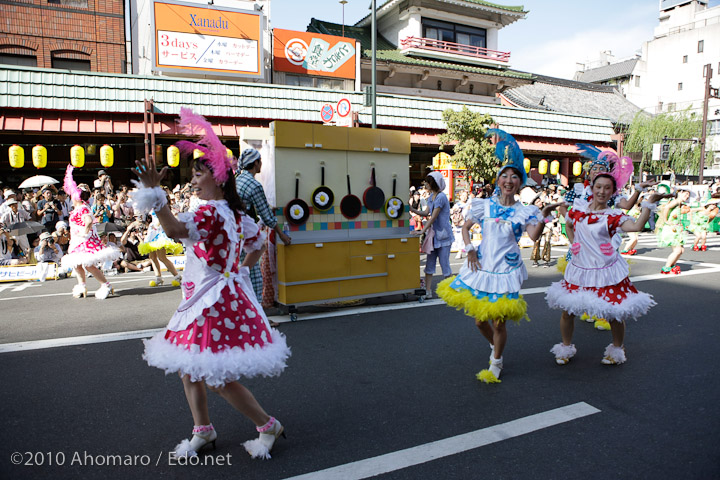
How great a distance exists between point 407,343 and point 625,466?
2.69 metres

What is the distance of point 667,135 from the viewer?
1403 inches

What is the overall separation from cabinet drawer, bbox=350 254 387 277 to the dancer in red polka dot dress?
269cm

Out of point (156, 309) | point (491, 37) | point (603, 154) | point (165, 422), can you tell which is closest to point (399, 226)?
point (603, 154)

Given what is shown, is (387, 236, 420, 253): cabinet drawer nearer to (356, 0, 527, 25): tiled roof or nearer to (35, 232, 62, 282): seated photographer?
(35, 232, 62, 282): seated photographer

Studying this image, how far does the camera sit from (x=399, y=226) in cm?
723

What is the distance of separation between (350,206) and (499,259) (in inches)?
114

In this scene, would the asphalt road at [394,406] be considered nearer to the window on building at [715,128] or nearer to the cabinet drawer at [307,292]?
the cabinet drawer at [307,292]

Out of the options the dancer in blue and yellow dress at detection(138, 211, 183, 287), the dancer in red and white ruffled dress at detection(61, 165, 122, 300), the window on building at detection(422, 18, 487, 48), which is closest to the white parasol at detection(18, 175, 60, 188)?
the dancer in blue and yellow dress at detection(138, 211, 183, 287)

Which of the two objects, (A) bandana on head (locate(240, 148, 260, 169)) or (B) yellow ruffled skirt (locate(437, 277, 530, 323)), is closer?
(B) yellow ruffled skirt (locate(437, 277, 530, 323))

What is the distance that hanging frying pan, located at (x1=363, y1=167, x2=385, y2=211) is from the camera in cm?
686

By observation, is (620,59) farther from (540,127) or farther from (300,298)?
(300,298)

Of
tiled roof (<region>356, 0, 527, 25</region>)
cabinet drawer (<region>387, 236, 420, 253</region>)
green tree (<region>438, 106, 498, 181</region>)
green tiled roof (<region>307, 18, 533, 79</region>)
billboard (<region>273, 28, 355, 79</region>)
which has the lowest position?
cabinet drawer (<region>387, 236, 420, 253</region>)

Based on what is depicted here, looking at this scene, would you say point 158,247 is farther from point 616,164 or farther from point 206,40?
point 206,40

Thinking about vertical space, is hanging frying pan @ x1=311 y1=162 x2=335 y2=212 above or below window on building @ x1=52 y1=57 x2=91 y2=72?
below
